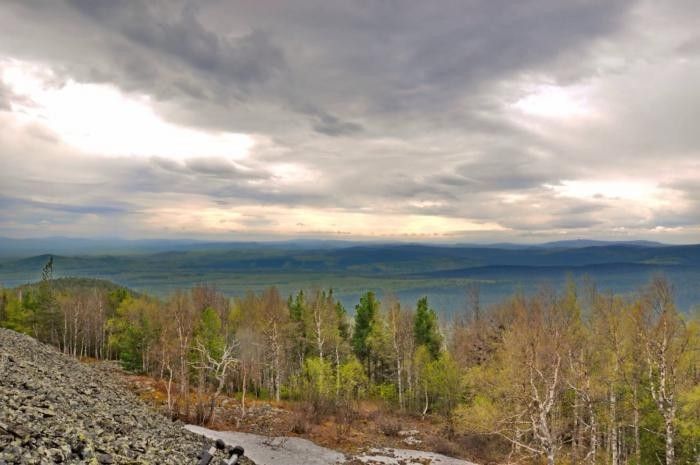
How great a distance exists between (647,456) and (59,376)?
198ft

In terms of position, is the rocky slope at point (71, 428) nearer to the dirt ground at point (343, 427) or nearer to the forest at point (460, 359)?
the forest at point (460, 359)

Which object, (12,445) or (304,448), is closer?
(12,445)

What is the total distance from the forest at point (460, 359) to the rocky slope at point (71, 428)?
10146 mm

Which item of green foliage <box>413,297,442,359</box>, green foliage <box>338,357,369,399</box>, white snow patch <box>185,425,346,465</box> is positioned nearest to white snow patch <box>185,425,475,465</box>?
white snow patch <box>185,425,346,465</box>

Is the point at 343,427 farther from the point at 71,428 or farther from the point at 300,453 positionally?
the point at 71,428

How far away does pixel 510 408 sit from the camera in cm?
4675

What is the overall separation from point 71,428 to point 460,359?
61028 millimetres

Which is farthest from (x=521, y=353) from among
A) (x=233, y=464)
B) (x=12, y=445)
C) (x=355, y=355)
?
(x=355, y=355)

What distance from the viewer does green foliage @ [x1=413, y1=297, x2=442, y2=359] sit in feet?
275

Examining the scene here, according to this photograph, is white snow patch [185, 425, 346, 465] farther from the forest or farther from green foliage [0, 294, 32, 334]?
green foliage [0, 294, 32, 334]

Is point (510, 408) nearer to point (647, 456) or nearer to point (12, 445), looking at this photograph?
point (647, 456)

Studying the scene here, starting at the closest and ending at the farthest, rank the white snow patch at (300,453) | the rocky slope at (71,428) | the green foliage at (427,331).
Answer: the rocky slope at (71,428), the white snow patch at (300,453), the green foliage at (427,331)

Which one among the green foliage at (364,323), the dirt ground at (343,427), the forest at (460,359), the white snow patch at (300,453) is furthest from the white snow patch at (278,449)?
the green foliage at (364,323)

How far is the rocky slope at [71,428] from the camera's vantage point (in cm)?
1758
